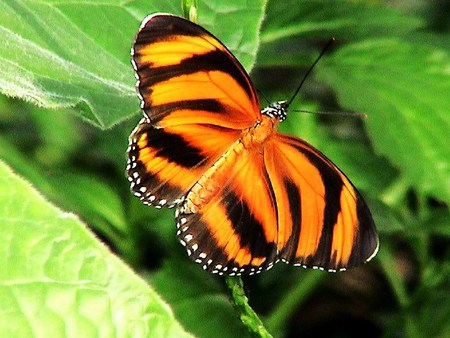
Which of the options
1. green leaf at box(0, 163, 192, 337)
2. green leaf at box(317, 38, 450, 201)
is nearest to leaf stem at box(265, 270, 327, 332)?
green leaf at box(317, 38, 450, 201)

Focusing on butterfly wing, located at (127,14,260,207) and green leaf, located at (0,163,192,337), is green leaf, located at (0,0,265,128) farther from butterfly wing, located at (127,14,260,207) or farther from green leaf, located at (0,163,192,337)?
green leaf, located at (0,163,192,337)

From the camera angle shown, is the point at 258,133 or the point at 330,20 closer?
the point at 258,133

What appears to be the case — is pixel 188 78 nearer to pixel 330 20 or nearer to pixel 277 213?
pixel 277 213

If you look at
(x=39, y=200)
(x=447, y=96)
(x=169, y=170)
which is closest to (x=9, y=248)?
(x=39, y=200)

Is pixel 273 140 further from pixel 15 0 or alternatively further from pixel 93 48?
pixel 15 0

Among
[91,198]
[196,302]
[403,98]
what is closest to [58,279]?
[196,302]

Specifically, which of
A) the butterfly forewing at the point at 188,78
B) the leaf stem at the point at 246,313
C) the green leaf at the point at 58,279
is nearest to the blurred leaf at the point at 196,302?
the butterfly forewing at the point at 188,78

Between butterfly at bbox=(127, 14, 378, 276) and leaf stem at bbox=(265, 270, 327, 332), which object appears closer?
butterfly at bbox=(127, 14, 378, 276)
